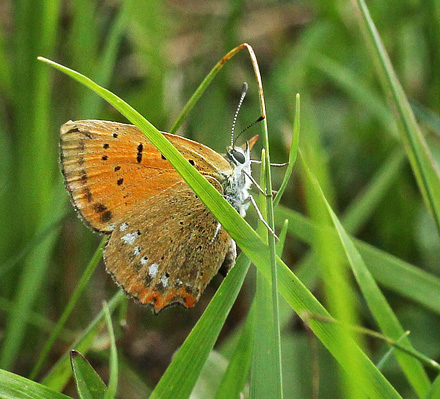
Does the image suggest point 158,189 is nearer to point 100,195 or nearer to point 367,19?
point 100,195

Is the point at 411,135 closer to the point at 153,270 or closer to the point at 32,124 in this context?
the point at 153,270

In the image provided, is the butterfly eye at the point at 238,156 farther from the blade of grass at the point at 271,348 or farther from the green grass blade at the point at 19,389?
the green grass blade at the point at 19,389

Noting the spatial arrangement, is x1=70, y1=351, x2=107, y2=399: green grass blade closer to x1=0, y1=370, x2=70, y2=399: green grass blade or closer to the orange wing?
x1=0, y1=370, x2=70, y2=399: green grass blade

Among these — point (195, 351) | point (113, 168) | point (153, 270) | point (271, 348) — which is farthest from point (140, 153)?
point (271, 348)

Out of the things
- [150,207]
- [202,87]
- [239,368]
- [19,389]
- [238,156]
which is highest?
[202,87]

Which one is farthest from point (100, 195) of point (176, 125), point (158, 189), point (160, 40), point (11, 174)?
point (160, 40)

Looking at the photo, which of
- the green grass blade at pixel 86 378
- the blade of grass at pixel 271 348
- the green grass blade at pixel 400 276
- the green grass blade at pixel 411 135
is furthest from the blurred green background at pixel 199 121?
the green grass blade at pixel 86 378
